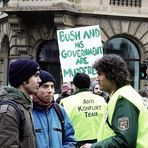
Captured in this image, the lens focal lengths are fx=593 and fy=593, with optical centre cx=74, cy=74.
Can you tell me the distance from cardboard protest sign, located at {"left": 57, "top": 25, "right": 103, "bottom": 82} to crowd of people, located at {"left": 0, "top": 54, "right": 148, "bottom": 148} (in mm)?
7961

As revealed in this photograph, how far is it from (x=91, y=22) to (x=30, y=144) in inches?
653

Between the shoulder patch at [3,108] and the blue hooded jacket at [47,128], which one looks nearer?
the shoulder patch at [3,108]

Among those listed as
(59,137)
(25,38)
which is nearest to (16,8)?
(25,38)

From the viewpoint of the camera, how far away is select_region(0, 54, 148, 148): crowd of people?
4.09 m

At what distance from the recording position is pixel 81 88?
7367 mm

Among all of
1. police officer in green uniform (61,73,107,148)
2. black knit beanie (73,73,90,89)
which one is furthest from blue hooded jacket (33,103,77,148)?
black knit beanie (73,73,90,89)

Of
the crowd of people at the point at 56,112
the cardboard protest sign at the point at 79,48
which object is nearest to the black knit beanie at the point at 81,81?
the crowd of people at the point at 56,112

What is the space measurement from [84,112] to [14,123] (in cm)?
323

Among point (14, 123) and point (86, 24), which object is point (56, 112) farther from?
point (86, 24)

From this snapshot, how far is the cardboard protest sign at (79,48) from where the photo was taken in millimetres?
13438

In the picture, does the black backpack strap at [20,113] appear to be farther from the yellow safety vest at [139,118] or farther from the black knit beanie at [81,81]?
the black knit beanie at [81,81]

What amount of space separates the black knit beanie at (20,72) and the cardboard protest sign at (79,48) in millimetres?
8821

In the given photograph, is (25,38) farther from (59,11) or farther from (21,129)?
(21,129)

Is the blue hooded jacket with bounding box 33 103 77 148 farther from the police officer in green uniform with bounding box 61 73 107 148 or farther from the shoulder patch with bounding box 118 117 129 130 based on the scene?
the police officer in green uniform with bounding box 61 73 107 148
